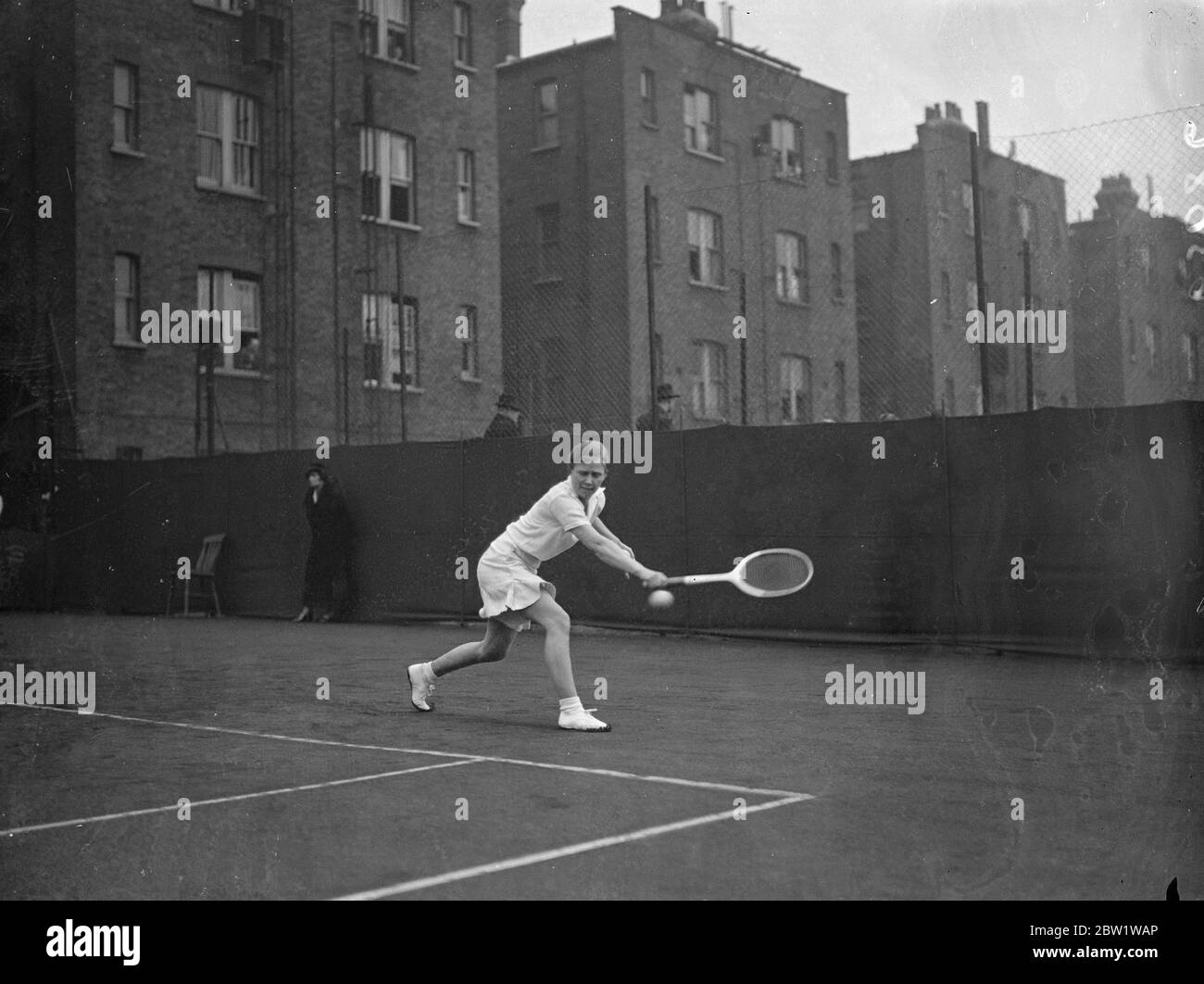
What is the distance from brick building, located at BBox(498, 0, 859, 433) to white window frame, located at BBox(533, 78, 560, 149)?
4 centimetres

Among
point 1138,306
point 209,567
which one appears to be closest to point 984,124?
point 1138,306

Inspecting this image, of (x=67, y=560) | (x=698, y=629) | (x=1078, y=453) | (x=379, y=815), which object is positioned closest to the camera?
(x=379, y=815)

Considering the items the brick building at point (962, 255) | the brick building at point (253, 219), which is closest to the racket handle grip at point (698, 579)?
the brick building at point (962, 255)

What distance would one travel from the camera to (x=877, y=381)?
90.7 ft

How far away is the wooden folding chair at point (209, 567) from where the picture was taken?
20614 mm

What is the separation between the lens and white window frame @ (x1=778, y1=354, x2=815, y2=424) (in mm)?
27406

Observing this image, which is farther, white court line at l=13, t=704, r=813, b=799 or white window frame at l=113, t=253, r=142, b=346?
white window frame at l=113, t=253, r=142, b=346

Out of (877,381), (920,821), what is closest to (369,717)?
(920,821)

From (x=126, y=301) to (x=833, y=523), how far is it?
14995 millimetres

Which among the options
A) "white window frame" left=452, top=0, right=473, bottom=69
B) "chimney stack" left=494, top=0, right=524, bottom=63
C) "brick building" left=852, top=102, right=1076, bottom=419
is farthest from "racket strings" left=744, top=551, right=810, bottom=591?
"chimney stack" left=494, top=0, right=524, bottom=63

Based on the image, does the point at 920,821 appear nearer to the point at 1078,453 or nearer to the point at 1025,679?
the point at 1025,679

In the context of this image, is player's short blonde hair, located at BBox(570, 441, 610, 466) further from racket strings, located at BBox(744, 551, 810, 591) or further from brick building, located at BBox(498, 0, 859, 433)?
brick building, located at BBox(498, 0, 859, 433)

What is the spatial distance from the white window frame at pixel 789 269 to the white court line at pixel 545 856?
21287mm

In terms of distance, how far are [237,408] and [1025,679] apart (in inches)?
706
